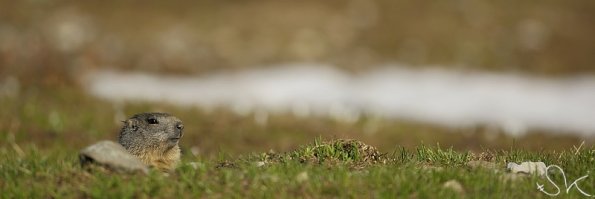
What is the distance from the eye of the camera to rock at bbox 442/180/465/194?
949 centimetres

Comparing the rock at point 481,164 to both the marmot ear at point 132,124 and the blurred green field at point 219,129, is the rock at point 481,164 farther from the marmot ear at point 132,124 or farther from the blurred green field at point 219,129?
the blurred green field at point 219,129

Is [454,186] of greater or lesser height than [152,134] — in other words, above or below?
below

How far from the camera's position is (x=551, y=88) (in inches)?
1387

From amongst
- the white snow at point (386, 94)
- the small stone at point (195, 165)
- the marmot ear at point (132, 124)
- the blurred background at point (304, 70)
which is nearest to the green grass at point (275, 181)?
the small stone at point (195, 165)

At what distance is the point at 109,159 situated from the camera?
9742 mm

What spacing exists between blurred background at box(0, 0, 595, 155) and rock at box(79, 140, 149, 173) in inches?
464

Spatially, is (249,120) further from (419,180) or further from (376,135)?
(419,180)

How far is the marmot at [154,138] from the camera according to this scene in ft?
39.7

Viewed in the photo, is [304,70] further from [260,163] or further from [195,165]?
[195,165]

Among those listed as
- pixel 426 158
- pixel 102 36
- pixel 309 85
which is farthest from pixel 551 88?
pixel 426 158

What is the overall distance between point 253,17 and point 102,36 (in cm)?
692

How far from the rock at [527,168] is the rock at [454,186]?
91 centimetres

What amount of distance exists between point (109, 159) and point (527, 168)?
4695 millimetres
